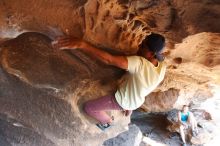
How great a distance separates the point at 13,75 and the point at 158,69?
42.4 inches

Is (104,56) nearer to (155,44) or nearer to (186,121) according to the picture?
(155,44)

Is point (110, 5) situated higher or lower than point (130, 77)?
higher

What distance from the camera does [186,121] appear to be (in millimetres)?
4539

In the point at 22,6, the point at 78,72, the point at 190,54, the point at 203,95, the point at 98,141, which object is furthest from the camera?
the point at 203,95

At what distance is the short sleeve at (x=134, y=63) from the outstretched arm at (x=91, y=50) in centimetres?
4

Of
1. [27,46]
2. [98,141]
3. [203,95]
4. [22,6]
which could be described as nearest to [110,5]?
[22,6]

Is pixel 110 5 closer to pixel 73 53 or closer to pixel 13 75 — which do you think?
pixel 73 53

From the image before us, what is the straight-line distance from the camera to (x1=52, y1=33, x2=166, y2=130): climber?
2090 mm

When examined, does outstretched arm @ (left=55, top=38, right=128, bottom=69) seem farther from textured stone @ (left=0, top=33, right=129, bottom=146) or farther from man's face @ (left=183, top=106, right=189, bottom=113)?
man's face @ (left=183, top=106, right=189, bottom=113)

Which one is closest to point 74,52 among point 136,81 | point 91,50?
point 91,50

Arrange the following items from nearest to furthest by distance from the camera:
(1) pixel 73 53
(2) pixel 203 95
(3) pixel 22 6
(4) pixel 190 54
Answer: (3) pixel 22 6 < (1) pixel 73 53 < (4) pixel 190 54 < (2) pixel 203 95

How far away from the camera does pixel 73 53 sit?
2.22 metres

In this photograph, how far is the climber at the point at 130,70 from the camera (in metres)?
2.09

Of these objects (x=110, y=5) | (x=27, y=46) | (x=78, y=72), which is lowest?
(x=78, y=72)
